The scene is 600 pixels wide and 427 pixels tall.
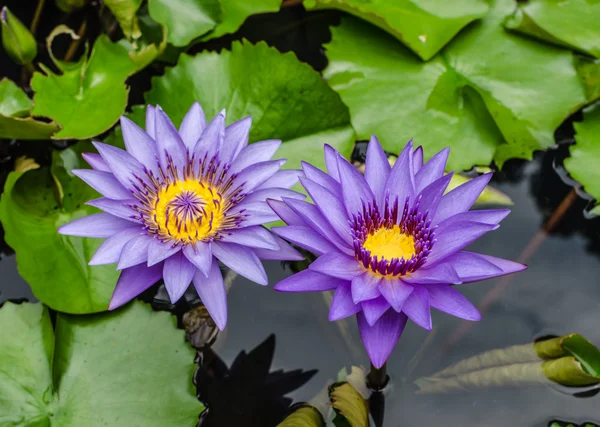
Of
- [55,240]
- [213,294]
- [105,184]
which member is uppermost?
[105,184]

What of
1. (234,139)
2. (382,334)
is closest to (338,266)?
(382,334)

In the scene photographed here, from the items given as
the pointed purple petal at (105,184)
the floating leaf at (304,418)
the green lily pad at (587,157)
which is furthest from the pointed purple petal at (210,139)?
the green lily pad at (587,157)

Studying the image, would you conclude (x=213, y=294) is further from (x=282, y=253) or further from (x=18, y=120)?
(x=18, y=120)

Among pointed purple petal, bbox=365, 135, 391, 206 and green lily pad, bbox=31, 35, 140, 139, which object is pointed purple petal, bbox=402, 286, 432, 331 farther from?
green lily pad, bbox=31, 35, 140, 139

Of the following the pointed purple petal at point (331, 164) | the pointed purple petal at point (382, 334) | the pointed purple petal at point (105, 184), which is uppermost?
the pointed purple petal at point (331, 164)

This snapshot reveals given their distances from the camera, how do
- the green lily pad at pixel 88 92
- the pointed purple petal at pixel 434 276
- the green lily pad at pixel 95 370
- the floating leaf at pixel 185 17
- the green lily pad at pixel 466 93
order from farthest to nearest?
the floating leaf at pixel 185 17
the green lily pad at pixel 466 93
the green lily pad at pixel 88 92
the green lily pad at pixel 95 370
the pointed purple petal at pixel 434 276

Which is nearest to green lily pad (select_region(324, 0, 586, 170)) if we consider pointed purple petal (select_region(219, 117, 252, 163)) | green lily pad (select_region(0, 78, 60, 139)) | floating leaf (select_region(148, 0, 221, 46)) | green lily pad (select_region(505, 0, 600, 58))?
green lily pad (select_region(505, 0, 600, 58))

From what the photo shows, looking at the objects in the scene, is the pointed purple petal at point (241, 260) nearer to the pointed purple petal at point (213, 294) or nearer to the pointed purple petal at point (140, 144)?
the pointed purple petal at point (213, 294)
